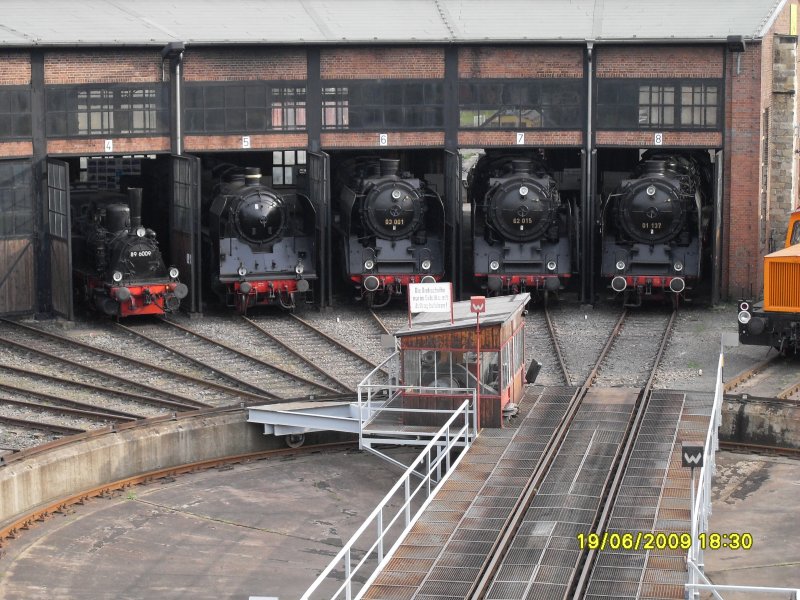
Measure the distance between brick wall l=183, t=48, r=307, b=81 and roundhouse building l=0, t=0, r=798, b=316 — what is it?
1.3 inches

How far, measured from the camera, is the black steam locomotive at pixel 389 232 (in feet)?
122

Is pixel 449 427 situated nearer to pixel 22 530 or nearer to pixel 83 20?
pixel 22 530

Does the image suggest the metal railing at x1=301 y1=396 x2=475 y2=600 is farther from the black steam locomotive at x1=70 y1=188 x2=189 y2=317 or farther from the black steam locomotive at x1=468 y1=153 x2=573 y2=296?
the black steam locomotive at x1=468 y1=153 x2=573 y2=296

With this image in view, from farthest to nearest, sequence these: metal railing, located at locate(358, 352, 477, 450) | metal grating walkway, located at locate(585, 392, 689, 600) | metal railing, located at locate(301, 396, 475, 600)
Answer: metal railing, located at locate(358, 352, 477, 450), metal railing, located at locate(301, 396, 475, 600), metal grating walkway, located at locate(585, 392, 689, 600)

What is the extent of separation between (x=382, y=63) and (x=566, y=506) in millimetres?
18580

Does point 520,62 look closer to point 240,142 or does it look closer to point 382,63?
point 382,63

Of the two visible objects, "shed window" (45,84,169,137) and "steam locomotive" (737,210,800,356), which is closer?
"steam locomotive" (737,210,800,356)

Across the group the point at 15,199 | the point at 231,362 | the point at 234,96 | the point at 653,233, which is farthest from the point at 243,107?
the point at 653,233

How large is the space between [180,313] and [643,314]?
35.1 ft

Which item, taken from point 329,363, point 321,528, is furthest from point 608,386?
point 321,528

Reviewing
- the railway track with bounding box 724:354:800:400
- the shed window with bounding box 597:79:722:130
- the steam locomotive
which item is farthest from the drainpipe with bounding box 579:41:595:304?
the steam locomotive

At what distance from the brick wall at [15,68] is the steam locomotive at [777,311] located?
643 inches

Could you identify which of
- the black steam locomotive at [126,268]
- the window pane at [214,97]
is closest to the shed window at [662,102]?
the window pane at [214,97]

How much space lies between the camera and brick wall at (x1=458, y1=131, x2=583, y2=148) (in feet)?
125
